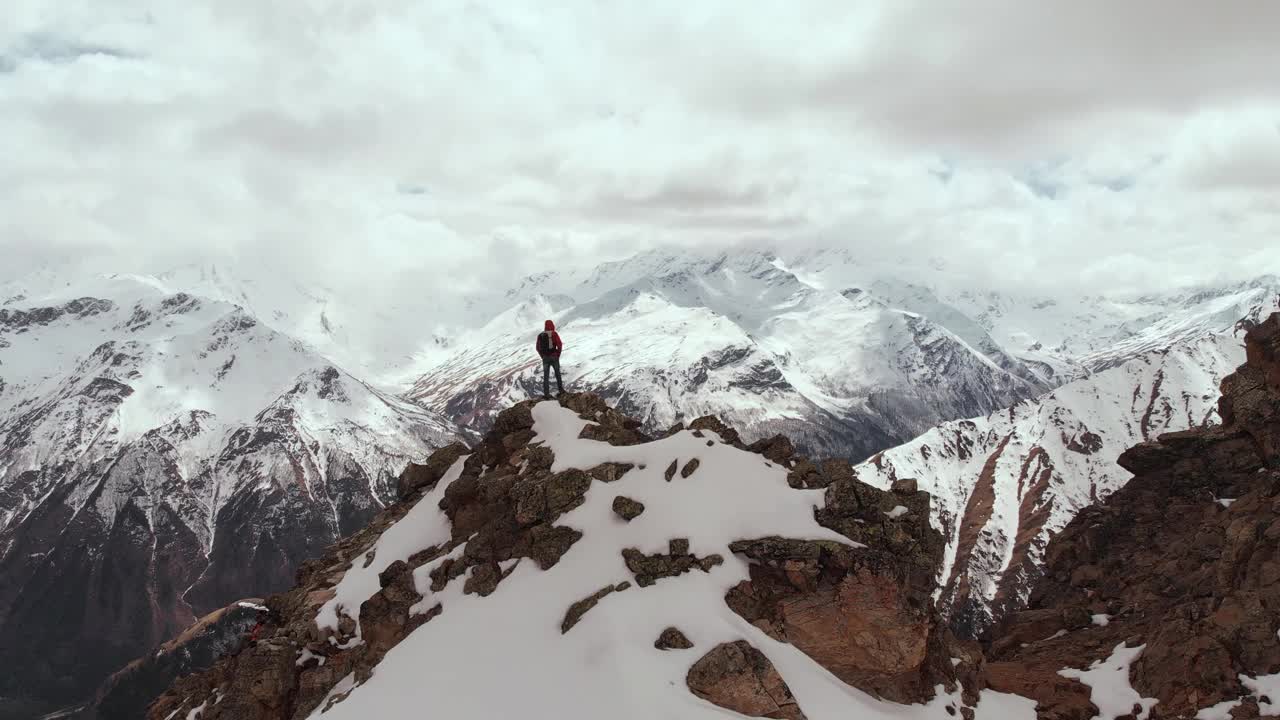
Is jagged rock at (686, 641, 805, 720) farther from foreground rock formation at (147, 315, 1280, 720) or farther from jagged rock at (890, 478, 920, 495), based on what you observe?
jagged rock at (890, 478, 920, 495)

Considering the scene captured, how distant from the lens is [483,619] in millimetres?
30250

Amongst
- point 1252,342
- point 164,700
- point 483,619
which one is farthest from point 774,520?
point 1252,342

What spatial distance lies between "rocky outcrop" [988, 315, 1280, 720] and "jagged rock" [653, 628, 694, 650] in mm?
16104

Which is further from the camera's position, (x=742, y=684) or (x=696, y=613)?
(x=696, y=613)

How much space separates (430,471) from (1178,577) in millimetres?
41555

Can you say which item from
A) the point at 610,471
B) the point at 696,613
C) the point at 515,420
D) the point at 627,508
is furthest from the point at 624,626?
the point at 515,420

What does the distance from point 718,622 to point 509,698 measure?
7.37 meters

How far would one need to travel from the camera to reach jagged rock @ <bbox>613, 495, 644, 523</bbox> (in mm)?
32250

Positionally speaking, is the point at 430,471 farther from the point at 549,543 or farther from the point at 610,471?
the point at 549,543

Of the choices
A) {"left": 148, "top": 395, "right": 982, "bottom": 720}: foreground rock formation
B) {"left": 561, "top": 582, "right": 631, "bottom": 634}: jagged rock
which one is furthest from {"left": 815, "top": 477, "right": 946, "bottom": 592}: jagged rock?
{"left": 561, "top": 582, "right": 631, "bottom": 634}: jagged rock

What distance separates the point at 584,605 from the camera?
28.6 m

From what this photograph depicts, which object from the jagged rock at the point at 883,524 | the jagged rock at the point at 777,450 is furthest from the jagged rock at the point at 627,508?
the jagged rock at the point at 777,450

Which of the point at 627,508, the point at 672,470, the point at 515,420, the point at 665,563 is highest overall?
the point at 672,470

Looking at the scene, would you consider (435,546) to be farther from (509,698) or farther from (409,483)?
(509,698)
